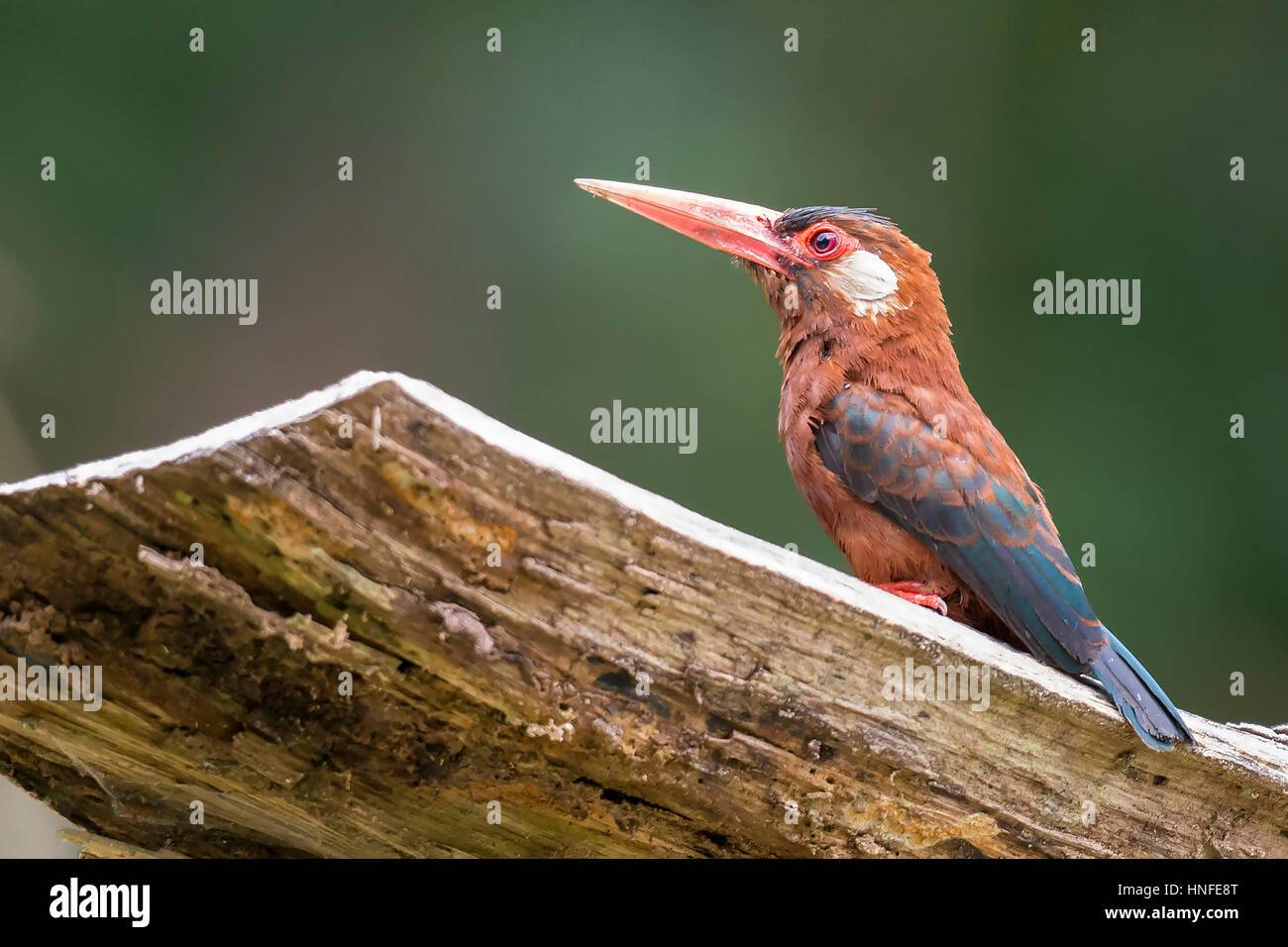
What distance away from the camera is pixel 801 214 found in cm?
319

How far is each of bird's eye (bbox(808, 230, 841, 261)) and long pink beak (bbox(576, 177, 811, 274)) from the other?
44 millimetres

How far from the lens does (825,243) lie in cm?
313

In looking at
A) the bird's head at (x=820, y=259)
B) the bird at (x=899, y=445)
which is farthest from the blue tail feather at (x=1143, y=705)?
the bird's head at (x=820, y=259)

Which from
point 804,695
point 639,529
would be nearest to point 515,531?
point 639,529

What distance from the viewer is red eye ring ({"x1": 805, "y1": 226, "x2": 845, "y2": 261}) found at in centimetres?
310

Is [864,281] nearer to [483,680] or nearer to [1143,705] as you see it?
[1143,705]

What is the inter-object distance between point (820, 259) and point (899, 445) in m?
0.71

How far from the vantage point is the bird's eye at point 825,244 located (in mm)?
3107

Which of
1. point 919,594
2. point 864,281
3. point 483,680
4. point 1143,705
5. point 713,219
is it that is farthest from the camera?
point 713,219

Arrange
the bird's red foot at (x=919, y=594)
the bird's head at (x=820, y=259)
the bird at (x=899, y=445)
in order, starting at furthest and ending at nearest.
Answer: the bird's head at (x=820, y=259), the bird's red foot at (x=919, y=594), the bird at (x=899, y=445)

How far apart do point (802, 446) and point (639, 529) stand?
1.14 m

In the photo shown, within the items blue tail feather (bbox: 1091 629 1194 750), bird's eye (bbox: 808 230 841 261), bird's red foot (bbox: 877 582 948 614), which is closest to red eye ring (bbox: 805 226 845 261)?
bird's eye (bbox: 808 230 841 261)

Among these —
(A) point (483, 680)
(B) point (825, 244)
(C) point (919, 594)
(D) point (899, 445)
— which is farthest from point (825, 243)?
(A) point (483, 680)

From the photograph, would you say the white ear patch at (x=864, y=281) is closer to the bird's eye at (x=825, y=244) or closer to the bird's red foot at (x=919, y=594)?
the bird's eye at (x=825, y=244)
